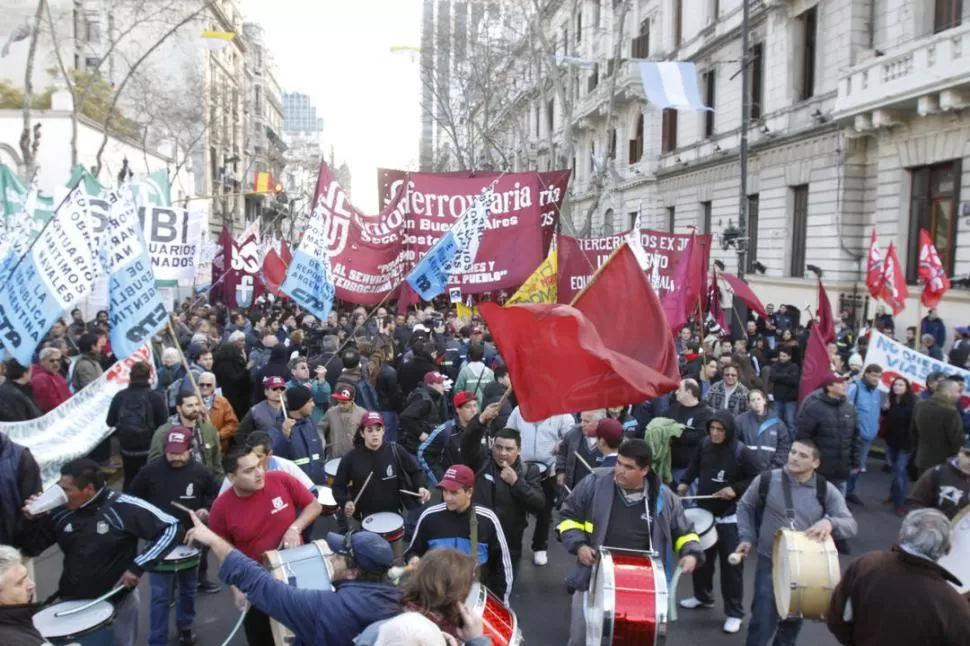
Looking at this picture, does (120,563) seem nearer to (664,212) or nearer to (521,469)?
(521,469)

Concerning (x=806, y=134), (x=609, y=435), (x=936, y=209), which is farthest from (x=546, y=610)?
(x=806, y=134)

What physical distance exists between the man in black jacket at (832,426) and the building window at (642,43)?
95.1 feet

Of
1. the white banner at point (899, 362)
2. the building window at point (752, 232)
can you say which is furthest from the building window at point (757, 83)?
the white banner at point (899, 362)

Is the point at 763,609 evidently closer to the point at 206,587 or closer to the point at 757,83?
the point at 206,587

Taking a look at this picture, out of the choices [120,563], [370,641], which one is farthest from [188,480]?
[370,641]

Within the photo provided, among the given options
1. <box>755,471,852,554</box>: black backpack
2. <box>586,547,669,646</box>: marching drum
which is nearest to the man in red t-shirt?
<box>586,547,669,646</box>: marching drum

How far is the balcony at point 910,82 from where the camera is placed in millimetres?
15500

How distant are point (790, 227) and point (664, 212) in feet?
31.9

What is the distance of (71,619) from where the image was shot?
13.7 feet

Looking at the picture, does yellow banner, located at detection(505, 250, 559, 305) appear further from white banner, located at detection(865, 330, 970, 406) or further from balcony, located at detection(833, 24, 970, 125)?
balcony, located at detection(833, 24, 970, 125)

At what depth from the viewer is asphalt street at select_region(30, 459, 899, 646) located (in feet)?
18.6

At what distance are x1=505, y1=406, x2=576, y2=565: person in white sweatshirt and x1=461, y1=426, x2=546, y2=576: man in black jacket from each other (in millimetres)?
1626

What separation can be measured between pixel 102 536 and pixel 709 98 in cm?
2803

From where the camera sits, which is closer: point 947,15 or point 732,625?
point 732,625
